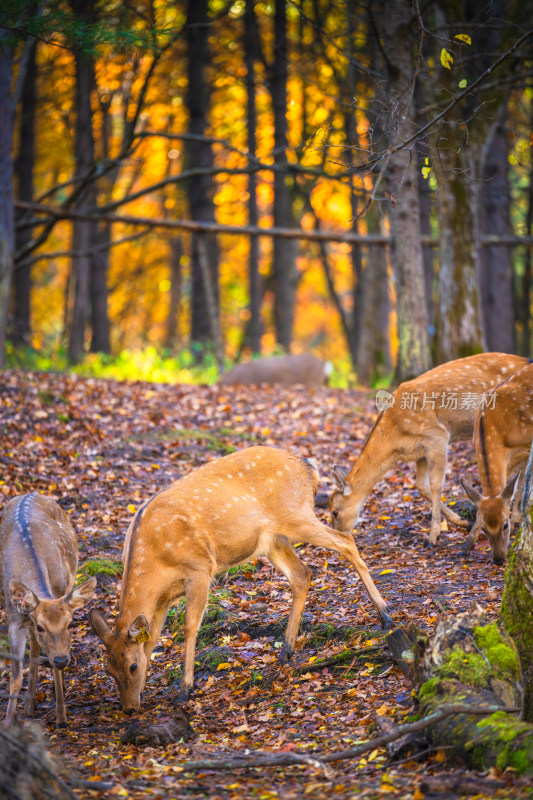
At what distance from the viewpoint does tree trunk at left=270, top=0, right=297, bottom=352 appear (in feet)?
70.4

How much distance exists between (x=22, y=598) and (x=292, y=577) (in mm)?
2178

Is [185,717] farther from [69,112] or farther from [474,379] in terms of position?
[69,112]

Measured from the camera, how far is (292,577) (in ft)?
22.4

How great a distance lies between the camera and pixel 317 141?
20.7 feet

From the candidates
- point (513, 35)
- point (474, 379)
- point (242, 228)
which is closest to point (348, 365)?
point (242, 228)

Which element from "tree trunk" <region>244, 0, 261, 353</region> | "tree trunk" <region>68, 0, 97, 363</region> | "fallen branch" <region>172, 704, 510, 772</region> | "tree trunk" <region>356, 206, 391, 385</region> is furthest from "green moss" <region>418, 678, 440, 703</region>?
"tree trunk" <region>244, 0, 261, 353</region>

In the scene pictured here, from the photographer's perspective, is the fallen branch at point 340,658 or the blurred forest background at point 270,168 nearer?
the fallen branch at point 340,658

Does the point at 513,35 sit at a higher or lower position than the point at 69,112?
lower

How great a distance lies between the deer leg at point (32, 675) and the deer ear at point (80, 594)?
53 centimetres

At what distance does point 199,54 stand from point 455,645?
2060 centimetres

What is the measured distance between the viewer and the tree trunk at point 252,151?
23344 mm

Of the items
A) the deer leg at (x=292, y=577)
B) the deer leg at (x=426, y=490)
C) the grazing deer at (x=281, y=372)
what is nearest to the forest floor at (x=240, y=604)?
the deer leg at (x=292, y=577)

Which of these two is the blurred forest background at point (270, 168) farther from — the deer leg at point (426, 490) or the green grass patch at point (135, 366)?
the deer leg at point (426, 490)

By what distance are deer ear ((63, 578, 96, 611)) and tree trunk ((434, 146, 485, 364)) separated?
830 cm
